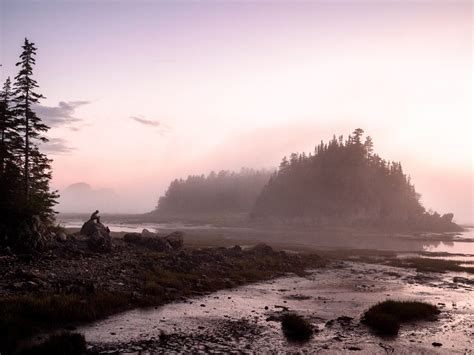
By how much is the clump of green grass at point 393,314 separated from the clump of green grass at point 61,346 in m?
14.5

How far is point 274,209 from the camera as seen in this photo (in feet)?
620

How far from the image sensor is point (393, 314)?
71.0 feet

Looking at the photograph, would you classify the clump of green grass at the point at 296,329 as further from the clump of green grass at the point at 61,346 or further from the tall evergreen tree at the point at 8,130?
the tall evergreen tree at the point at 8,130

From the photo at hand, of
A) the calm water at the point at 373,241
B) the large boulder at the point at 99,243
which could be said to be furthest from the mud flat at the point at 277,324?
the calm water at the point at 373,241

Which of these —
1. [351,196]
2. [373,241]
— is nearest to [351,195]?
[351,196]

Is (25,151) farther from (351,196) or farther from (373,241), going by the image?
(351,196)

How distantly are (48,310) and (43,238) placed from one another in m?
15.0

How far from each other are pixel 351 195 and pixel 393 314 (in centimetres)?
15978

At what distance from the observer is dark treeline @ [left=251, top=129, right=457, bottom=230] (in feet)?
539

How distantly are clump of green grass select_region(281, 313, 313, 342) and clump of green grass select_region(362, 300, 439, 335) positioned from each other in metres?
4.00

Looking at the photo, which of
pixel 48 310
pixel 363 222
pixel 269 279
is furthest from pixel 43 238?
pixel 363 222

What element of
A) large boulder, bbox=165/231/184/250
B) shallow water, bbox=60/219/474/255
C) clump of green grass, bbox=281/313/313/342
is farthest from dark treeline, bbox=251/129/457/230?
clump of green grass, bbox=281/313/313/342

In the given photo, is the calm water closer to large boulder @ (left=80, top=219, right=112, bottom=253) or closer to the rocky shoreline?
the rocky shoreline

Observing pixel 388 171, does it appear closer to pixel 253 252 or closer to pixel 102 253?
pixel 253 252
